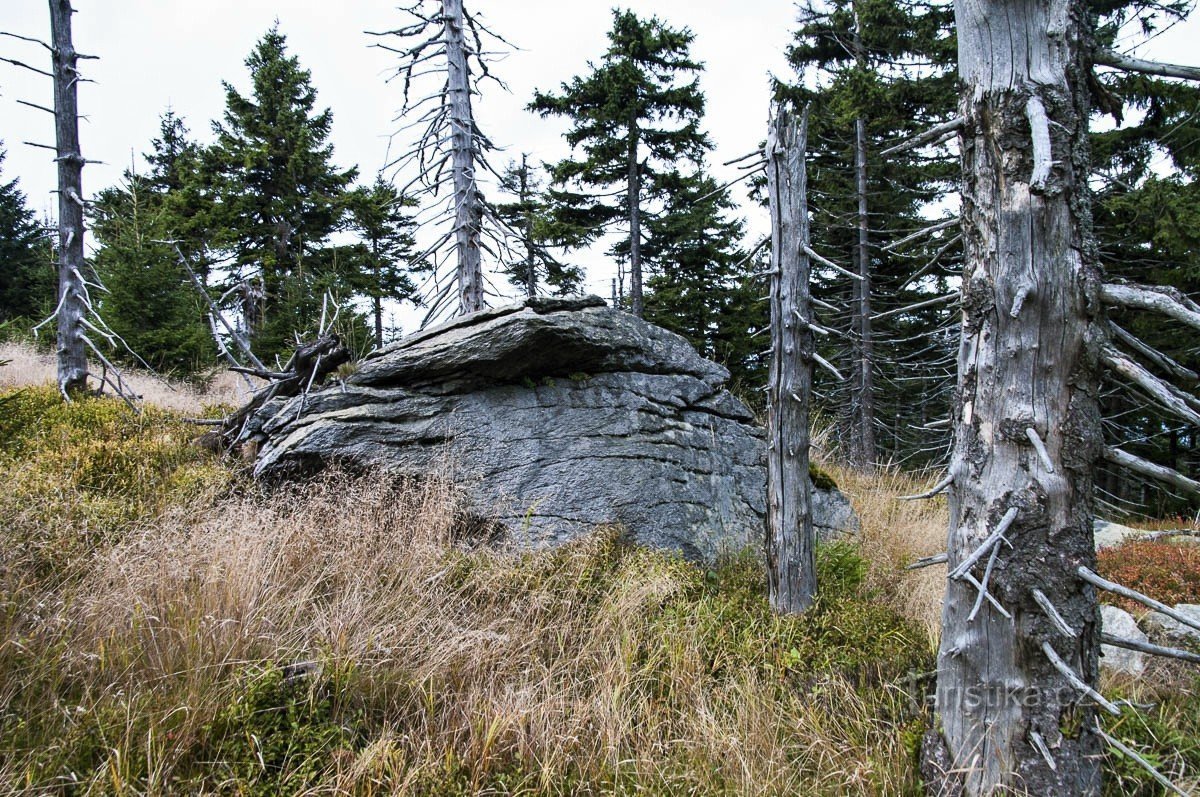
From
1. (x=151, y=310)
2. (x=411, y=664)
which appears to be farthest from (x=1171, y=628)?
(x=151, y=310)

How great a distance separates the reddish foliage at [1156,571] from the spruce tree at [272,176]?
17431 millimetres

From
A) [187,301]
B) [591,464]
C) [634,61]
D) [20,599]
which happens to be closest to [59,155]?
[187,301]

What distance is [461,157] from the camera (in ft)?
30.3

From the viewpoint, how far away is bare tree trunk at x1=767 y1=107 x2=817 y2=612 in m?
4.60

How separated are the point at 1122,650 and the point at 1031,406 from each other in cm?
356

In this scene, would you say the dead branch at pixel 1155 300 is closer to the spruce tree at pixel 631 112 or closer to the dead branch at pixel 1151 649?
the dead branch at pixel 1151 649

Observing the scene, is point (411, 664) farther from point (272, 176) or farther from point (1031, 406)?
point (272, 176)

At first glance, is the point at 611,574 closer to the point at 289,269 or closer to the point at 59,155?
the point at 59,155

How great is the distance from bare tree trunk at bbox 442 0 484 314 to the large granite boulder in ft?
9.89

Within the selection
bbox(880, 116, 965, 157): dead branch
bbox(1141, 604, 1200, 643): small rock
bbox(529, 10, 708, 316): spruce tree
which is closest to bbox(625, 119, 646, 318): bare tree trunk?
bbox(529, 10, 708, 316): spruce tree

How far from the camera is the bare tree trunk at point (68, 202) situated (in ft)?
26.4

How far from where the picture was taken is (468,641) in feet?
11.3

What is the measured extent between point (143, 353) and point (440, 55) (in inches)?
359

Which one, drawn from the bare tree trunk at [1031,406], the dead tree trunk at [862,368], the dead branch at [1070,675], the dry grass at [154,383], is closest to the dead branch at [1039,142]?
the bare tree trunk at [1031,406]
